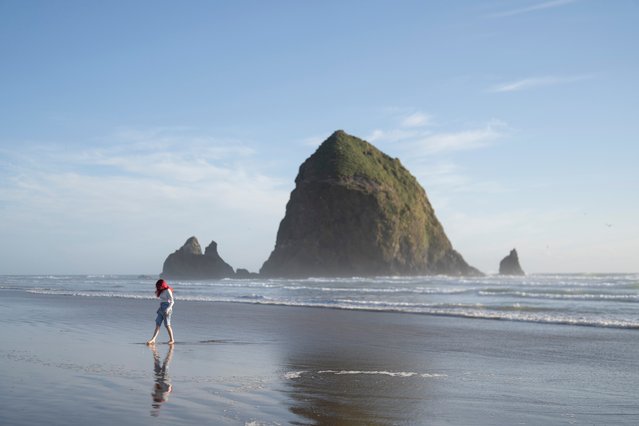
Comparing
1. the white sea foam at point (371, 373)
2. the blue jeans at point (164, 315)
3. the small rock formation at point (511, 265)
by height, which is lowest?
the white sea foam at point (371, 373)

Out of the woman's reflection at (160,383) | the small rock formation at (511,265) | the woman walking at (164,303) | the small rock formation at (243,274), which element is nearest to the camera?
the woman's reflection at (160,383)

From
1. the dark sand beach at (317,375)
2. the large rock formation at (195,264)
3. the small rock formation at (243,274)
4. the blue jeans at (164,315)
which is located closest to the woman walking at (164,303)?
the blue jeans at (164,315)

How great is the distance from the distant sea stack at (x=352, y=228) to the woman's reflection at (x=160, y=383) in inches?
3656

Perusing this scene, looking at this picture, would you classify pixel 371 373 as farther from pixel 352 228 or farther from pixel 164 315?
pixel 352 228

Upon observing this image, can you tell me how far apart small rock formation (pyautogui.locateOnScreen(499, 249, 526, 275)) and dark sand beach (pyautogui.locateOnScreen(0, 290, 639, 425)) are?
126141 millimetres

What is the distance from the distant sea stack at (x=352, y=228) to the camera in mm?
107938

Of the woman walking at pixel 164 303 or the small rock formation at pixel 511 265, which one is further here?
the small rock formation at pixel 511 265

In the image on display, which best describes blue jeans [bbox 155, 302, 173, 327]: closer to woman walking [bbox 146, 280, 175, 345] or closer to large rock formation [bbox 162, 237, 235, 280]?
woman walking [bbox 146, 280, 175, 345]

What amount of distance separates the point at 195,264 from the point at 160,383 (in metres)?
119

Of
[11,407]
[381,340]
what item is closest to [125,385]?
[11,407]

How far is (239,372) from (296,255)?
3887 inches

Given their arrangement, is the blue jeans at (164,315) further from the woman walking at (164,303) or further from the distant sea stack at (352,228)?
the distant sea stack at (352,228)

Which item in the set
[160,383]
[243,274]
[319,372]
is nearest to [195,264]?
[243,274]

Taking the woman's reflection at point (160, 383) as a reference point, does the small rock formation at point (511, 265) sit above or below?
above
